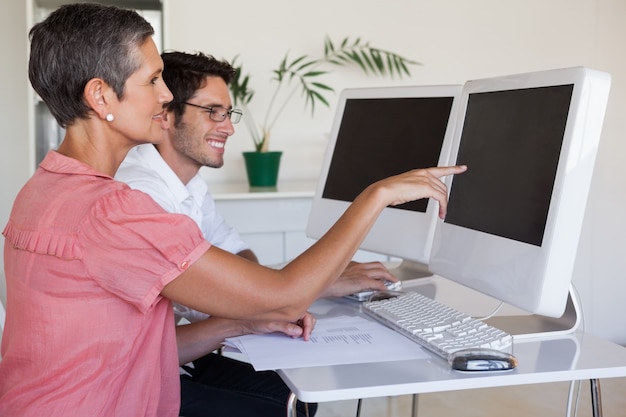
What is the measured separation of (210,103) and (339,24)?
1835 millimetres

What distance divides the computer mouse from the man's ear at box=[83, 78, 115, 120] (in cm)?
69

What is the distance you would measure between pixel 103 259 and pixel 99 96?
10.8 inches

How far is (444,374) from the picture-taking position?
1285 mm

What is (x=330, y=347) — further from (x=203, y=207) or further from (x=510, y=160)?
(x=203, y=207)

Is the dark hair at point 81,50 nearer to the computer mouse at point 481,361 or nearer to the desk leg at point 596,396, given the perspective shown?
the computer mouse at point 481,361

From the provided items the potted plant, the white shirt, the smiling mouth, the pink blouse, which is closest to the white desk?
the pink blouse

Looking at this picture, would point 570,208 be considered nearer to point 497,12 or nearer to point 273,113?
point 273,113

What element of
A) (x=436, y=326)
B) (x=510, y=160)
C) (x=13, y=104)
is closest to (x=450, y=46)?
(x=13, y=104)

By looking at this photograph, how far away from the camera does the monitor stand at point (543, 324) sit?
1.53 m

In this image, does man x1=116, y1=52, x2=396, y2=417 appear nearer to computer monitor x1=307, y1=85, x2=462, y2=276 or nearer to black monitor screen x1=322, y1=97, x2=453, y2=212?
computer monitor x1=307, y1=85, x2=462, y2=276

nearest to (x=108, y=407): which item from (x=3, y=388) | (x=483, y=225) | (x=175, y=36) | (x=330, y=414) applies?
(x=3, y=388)

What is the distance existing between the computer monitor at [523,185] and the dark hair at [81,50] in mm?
728

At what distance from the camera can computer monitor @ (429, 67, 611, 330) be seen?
140 cm

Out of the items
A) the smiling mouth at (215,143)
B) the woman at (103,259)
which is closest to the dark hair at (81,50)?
the woman at (103,259)
